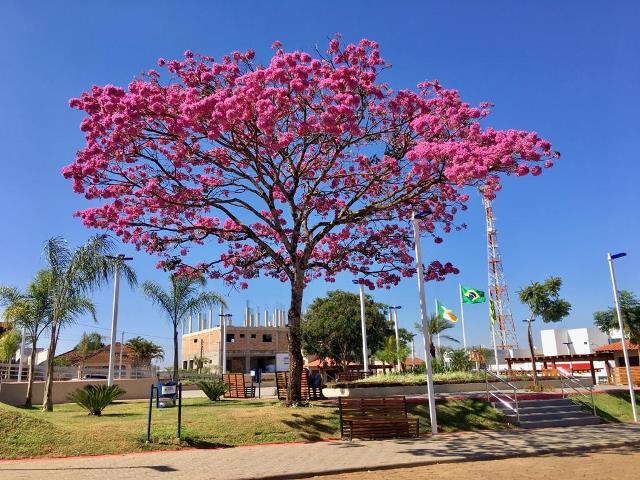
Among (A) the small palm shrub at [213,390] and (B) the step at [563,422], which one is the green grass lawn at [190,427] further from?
(A) the small palm shrub at [213,390]

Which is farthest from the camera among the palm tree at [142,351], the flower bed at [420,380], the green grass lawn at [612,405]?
the palm tree at [142,351]

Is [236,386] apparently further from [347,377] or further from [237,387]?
[347,377]

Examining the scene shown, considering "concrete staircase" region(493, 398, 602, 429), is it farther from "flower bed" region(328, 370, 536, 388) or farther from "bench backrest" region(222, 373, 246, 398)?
"bench backrest" region(222, 373, 246, 398)

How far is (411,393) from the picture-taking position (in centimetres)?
1862

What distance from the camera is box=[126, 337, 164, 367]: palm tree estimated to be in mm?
62250

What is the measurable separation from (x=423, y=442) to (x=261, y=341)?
6552cm

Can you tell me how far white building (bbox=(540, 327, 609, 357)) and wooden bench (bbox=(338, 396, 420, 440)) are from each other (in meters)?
58.0

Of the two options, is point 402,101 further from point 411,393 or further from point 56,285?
point 56,285

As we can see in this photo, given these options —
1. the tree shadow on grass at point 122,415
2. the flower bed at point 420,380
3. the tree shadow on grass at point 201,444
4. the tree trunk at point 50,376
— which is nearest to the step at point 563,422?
the flower bed at point 420,380

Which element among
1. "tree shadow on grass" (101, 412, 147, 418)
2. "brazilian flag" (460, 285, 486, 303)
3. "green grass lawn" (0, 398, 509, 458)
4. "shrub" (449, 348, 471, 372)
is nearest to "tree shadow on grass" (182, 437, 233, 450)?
"green grass lawn" (0, 398, 509, 458)

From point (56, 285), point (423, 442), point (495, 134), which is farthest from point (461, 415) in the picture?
point (56, 285)

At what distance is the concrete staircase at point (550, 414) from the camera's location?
50.0 ft

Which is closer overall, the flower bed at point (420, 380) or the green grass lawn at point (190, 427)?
the green grass lawn at point (190, 427)

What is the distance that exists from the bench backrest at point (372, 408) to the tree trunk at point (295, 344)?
7.50 feet
